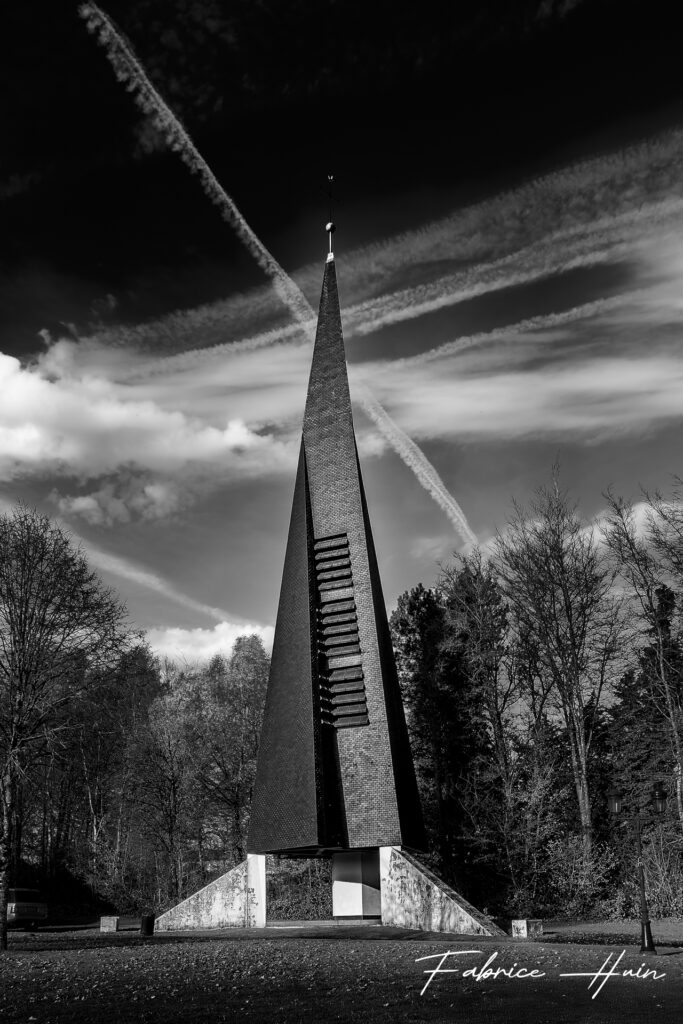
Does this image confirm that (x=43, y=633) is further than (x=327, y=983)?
Yes

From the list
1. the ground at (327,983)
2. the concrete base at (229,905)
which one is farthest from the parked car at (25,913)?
Result: the ground at (327,983)

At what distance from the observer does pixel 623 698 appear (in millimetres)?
25250

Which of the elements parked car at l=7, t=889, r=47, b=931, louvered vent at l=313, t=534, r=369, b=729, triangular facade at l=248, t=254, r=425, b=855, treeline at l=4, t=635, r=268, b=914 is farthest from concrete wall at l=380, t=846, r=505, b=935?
treeline at l=4, t=635, r=268, b=914

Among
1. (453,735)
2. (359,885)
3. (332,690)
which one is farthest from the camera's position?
(453,735)

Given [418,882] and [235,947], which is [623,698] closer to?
[418,882]

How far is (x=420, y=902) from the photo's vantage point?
620 inches

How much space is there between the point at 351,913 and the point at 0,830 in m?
8.00

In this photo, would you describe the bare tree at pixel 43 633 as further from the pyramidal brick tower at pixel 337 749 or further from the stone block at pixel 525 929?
the stone block at pixel 525 929

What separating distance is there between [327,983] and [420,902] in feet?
26.5

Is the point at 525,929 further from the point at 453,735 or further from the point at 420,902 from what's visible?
the point at 453,735

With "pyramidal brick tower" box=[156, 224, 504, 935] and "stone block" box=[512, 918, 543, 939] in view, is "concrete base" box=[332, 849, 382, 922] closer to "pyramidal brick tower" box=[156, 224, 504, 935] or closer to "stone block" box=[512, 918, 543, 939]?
"pyramidal brick tower" box=[156, 224, 504, 935]

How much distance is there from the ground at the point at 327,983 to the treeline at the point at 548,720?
349 inches

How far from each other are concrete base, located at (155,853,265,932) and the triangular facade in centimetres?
76

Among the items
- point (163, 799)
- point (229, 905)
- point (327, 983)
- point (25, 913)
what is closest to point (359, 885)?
point (229, 905)
